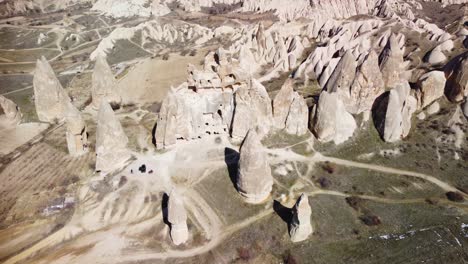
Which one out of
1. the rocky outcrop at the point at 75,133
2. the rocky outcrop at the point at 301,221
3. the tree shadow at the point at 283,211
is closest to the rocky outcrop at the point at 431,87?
the tree shadow at the point at 283,211

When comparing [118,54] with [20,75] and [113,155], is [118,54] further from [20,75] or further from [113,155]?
[113,155]

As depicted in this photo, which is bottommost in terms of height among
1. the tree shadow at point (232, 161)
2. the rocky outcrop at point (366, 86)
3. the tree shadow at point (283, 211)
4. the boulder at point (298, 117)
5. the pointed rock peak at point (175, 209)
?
the tree shadow at point (283, 211)

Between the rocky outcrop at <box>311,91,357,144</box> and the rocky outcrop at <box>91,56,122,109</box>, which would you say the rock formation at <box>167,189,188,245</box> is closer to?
the rocky outcrop at <box>311,91,357,144</box>

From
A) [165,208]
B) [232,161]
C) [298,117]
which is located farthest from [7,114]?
[298,117]

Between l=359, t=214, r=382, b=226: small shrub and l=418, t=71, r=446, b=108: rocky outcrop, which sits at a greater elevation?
l=418, t=71, r=446, b=108: rocky outcrop

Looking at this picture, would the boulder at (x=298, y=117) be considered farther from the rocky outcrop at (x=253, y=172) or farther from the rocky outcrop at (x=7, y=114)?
the rocky outcrop at (x=7, y=114)

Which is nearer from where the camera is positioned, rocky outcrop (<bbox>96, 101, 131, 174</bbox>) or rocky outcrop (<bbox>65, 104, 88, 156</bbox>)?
rocky outcrop (<bbox>96, 101, 131, 174</bbox>)

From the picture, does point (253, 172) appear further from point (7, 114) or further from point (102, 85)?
point (7, 114)

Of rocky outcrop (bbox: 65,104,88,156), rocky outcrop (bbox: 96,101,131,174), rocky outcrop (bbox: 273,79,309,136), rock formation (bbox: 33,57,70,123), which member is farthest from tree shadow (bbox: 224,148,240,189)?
rock formation (bbox: 33,57,70,123)
